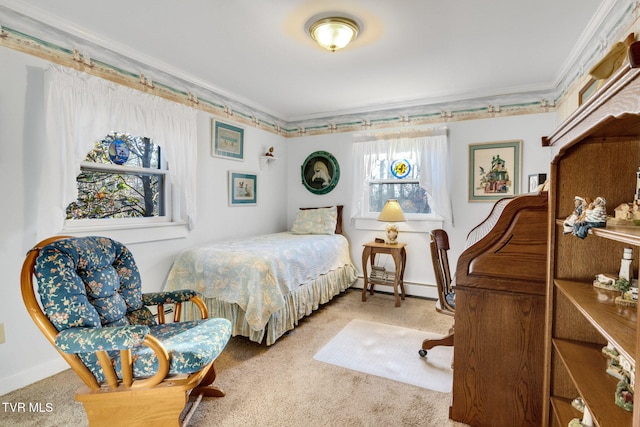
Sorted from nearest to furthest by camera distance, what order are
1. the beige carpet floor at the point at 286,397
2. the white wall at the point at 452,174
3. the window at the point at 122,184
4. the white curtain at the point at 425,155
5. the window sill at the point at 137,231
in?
1. the beige carpet floor at the point at 286,397
2. the window sill at the point at 137,231
3. the window at the point at 122,184
4. the white wall at the point at 452,174
5. the white curtain at the point at 425,155

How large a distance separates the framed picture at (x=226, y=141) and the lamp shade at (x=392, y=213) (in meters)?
1.88

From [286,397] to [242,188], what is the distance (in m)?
2.56

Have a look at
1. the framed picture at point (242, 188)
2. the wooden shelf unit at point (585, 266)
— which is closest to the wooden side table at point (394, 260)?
the framed picture at point (242, 188)

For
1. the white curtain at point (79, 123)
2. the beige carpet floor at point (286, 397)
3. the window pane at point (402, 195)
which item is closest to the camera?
the beige carpet floor at point (286, 397)

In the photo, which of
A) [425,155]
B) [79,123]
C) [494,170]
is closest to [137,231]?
[79,123]

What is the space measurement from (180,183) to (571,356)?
10.00 ft

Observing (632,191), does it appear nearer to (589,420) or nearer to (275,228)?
(589,420)

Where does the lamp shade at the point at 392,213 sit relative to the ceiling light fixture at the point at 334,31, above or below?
below

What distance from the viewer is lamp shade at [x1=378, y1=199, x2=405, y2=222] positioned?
371cm

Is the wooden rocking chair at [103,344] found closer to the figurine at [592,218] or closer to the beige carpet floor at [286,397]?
the beige carpet floor at [286,397]

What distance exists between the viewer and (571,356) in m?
1.23

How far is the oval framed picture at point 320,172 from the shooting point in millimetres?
4410

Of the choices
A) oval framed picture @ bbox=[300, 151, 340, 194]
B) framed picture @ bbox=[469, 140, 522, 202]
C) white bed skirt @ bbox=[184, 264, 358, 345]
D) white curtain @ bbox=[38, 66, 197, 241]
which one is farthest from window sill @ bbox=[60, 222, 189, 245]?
framed picture @ bbox=[469, 140, 522, 202]

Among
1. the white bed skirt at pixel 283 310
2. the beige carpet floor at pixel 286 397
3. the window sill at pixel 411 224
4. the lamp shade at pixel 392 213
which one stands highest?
the lamp shade at pixel 392 213
